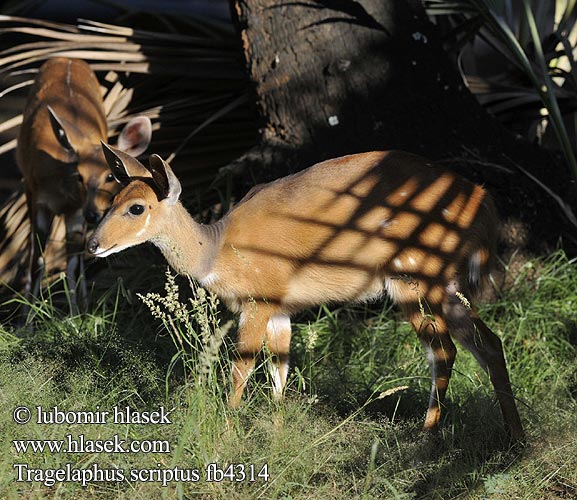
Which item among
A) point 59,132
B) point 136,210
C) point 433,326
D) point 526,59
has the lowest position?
point 433,326

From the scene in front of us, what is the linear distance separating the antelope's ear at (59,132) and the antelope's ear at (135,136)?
43 cm

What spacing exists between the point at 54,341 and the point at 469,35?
3.02 m

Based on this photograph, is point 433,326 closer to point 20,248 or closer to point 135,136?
point 135,136

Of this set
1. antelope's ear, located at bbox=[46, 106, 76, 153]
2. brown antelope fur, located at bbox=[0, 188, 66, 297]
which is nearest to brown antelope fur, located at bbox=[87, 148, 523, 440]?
antelope's ear, located at bbox=[46, 106, 76, 153]

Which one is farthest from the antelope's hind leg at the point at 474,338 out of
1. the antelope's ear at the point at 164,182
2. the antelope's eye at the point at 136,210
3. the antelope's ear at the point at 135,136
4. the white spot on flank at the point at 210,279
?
the antelope's ear at the point at 135,136

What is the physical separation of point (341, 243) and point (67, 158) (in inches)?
105

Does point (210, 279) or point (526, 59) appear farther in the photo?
point (526, 59)

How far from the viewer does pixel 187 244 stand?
4297mm

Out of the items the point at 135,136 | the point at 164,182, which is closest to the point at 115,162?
the point at 164,182

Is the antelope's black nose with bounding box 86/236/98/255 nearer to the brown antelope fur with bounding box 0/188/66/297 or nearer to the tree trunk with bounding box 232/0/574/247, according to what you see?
the tree trunk with bounding box 232/0/574/247

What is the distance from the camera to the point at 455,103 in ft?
18.4

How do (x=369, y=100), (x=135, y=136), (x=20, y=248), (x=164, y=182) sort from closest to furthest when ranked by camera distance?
(x=164, y=182), (x=369, y=100), (x=135, y=136), (x=20, y=248)

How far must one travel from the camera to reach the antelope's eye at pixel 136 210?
4191mm

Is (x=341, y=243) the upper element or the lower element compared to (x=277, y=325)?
upper
